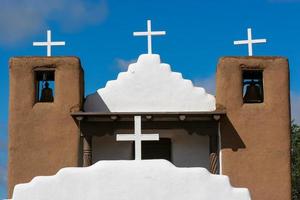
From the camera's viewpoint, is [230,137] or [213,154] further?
[213,154]

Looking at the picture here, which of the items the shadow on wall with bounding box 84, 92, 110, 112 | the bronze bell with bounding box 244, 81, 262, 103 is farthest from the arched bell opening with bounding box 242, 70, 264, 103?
the shadow on wall with bounding box 84, 92, 110, 112

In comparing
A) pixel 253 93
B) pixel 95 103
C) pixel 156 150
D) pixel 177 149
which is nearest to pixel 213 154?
pixel 177 149

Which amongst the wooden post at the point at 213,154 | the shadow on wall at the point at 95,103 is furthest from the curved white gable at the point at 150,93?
the wooden post at the point at 213,154

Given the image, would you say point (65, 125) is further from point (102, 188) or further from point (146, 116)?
point (102, 188)

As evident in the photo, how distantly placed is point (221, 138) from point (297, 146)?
15914mm

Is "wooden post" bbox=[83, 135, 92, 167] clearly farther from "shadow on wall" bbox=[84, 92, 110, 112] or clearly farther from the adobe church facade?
"shadow on wall" bbox=[84, 92, 110, 112]

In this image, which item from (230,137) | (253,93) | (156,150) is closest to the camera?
(230,137)

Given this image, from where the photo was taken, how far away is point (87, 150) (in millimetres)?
18906

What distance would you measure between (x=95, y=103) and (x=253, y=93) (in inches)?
180

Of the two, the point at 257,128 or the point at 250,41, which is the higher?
the point at 250,41

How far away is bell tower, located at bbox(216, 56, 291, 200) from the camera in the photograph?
60.6 feet

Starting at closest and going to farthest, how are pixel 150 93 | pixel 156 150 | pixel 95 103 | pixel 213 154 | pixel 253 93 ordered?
pixel 213 154 < pixel 150 93 < pixel 95 103 < pixel 253 93 < pixel 156 150

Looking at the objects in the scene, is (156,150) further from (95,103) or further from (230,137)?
(230,137)

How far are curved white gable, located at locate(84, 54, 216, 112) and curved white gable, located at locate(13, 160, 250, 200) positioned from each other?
5.28m
